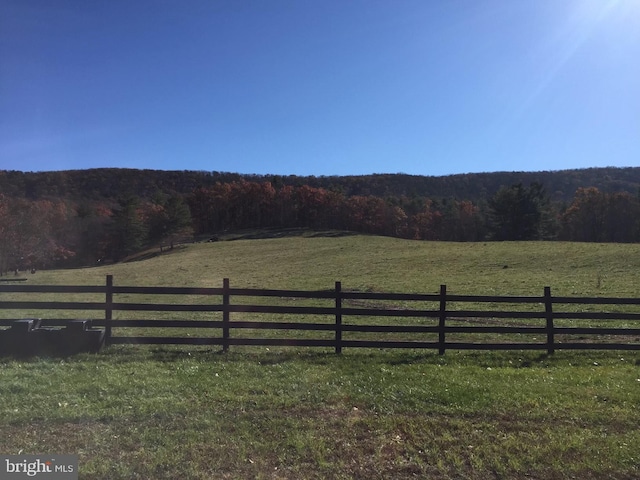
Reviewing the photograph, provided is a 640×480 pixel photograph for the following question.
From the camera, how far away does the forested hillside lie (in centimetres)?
7401

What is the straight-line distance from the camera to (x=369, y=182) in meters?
189

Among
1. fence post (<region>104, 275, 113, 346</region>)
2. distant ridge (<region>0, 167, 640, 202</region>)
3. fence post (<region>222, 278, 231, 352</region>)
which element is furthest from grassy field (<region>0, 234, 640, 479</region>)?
distant ridge (<region>0, 167, 640, 202</region>)

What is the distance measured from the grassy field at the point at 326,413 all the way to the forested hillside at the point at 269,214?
5680 centimetres

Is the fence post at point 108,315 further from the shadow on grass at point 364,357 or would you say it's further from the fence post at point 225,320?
the fence post at point 225,320

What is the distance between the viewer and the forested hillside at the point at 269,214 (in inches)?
2914

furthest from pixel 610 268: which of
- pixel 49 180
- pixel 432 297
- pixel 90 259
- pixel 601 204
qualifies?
pixel 49 180

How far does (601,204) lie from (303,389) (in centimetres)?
Answer: 10777

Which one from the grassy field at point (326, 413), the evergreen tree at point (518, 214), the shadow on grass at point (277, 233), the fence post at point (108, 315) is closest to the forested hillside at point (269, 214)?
the evergreen tree at point (518, 214)

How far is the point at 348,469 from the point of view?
5254 millimetres

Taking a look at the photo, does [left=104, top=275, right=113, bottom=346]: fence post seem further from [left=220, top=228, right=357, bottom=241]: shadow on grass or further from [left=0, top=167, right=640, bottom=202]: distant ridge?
[left=0, top=167, right=640, bottom=202]: distant ridge

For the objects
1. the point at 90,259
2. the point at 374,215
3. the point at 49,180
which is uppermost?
the point at 49,180

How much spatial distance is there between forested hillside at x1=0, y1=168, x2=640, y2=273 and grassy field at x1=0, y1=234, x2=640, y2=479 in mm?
56802

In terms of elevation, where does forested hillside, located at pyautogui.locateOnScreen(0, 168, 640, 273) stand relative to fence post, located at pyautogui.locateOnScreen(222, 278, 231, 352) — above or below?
above

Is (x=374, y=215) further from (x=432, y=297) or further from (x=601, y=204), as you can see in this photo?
(x=432, y=297)
